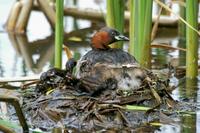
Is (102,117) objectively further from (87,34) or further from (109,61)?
(87,34)

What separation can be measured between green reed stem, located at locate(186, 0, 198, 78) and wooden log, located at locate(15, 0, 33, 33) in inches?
178

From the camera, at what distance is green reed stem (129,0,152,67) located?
757 centimetres

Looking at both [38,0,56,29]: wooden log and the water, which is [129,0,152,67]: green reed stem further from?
[38,0,56,29]: wooden log

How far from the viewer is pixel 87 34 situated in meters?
12.9

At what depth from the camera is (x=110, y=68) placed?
22.9ft

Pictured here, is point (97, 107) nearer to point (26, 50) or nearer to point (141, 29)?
point (141, 29)

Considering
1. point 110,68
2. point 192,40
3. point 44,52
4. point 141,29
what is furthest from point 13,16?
point 110,68

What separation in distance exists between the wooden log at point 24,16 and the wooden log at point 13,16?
0.07 meters

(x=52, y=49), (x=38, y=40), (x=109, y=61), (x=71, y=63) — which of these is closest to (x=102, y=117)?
(x=109, y=61)

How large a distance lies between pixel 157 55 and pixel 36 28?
3.57m

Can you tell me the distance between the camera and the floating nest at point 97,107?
6.52 metres

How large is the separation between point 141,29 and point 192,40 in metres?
0.85

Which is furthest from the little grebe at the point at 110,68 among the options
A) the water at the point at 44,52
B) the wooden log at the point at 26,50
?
the wooden log at the point at 26,50

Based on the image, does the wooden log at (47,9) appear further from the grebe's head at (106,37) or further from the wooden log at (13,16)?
the grebe's head at (106,37)
